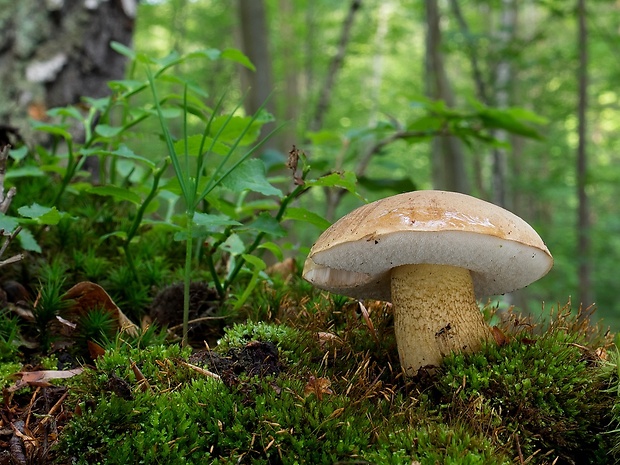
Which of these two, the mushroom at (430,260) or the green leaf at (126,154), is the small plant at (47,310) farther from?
the mushroom at (430,260)

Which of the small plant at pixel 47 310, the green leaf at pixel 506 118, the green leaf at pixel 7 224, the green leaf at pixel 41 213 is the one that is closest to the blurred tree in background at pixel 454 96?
the green leaf at pixel 506 118

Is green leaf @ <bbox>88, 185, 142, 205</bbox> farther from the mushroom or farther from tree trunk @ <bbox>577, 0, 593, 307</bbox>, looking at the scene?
tree trunk @ <bbox>577, 0, 593, 307</bbox>

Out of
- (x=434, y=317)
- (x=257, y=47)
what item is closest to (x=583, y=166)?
(x=257, y=47)

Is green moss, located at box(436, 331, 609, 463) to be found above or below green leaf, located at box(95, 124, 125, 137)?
below

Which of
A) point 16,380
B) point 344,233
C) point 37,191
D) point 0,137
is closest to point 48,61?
point 0,137

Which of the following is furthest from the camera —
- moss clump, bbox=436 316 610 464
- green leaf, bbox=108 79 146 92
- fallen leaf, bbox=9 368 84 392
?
green leaf, bbox=108 79 146 92

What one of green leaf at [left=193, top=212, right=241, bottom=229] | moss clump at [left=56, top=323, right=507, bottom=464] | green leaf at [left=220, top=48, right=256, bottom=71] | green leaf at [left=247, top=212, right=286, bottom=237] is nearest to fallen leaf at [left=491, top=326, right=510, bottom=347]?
moss clump at [left=56, top=323, right=507, bottom=464]
